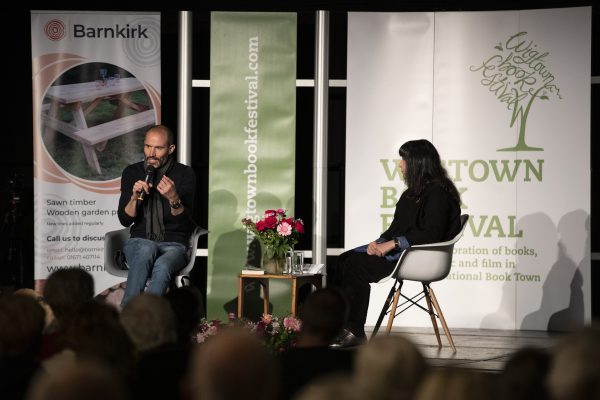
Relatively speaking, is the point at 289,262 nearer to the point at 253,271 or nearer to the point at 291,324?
the point at 253,271

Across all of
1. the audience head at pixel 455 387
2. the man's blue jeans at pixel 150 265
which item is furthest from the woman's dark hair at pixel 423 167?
the audience head at pixel 455 387

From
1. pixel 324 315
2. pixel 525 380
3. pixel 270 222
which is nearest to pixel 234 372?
pixel 525 380

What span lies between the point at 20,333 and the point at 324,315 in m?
0.92

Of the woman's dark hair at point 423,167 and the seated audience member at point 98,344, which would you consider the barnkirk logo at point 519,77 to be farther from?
the seated audience member at point 98,344

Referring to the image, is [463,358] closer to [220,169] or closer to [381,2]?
[220,169]

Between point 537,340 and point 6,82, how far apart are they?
17.2 ft

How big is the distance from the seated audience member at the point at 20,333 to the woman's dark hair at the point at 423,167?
359 centimetres

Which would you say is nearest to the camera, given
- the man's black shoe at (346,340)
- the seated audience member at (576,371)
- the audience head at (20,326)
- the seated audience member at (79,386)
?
the seated audience member at (79,386)

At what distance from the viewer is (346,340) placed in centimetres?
555

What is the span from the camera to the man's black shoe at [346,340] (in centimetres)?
554

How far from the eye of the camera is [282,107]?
7113 millimetres

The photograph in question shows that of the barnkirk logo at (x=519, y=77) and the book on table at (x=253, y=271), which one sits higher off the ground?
the barnkirk logo at (x=519, y=77)

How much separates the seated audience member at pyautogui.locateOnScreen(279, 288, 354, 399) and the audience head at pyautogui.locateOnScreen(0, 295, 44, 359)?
69cm

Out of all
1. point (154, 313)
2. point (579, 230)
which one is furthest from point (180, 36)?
point (154, 313)
